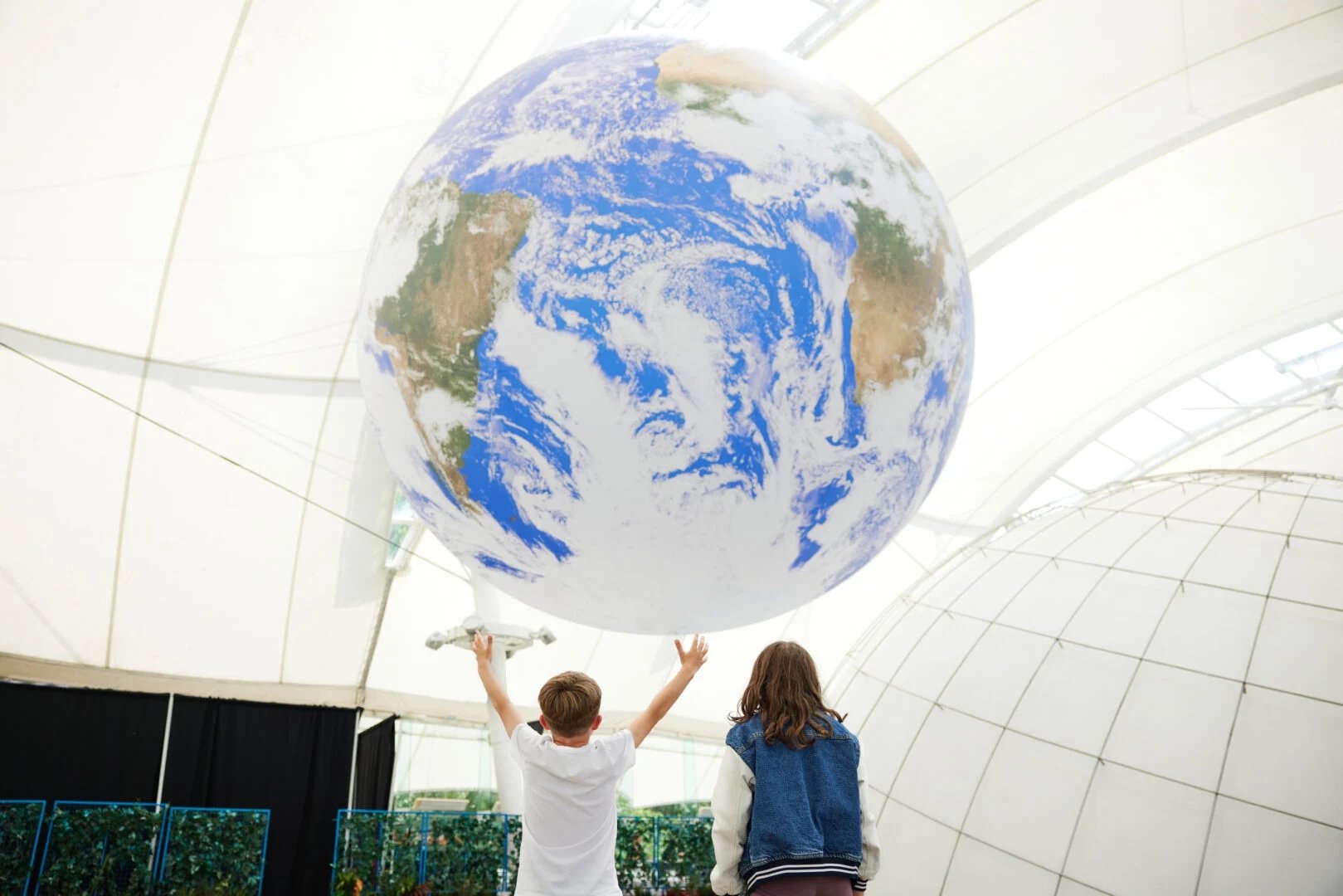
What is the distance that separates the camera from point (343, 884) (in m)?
13.3

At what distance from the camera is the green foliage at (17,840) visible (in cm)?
1135

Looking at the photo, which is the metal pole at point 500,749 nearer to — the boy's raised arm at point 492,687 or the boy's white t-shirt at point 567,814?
the boy's raised arm at point 492,687

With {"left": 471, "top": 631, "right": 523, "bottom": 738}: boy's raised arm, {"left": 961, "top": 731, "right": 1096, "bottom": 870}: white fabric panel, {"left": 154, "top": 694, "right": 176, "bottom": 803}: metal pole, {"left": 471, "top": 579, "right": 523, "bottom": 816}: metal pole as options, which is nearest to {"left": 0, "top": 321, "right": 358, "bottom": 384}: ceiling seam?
{"left": 471, "top": 579, "right": 523, "bottom": 816}: metal pole

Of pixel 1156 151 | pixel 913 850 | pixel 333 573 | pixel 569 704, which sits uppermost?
pixel 1156 151

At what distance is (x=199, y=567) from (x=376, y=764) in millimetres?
6542

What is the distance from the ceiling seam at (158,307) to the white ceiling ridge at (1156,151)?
43.3 ft

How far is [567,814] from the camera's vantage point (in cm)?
386

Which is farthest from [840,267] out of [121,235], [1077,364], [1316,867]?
[1077,364]

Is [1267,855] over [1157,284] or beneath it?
beneath

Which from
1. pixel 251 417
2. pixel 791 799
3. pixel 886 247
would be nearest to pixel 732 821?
pixel 791 799

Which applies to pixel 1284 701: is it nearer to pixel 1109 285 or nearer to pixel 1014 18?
pixel 1014 18

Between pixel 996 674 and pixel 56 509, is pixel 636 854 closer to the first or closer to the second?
pixel 996 674

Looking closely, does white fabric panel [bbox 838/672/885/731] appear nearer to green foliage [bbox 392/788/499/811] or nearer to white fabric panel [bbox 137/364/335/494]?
white fabric panel [bbox 137/364/335/494]

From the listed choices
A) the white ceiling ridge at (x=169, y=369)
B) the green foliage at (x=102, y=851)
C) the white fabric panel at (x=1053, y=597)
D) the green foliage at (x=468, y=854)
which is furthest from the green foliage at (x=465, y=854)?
the white fabric panel at (x=1053, y=597)
